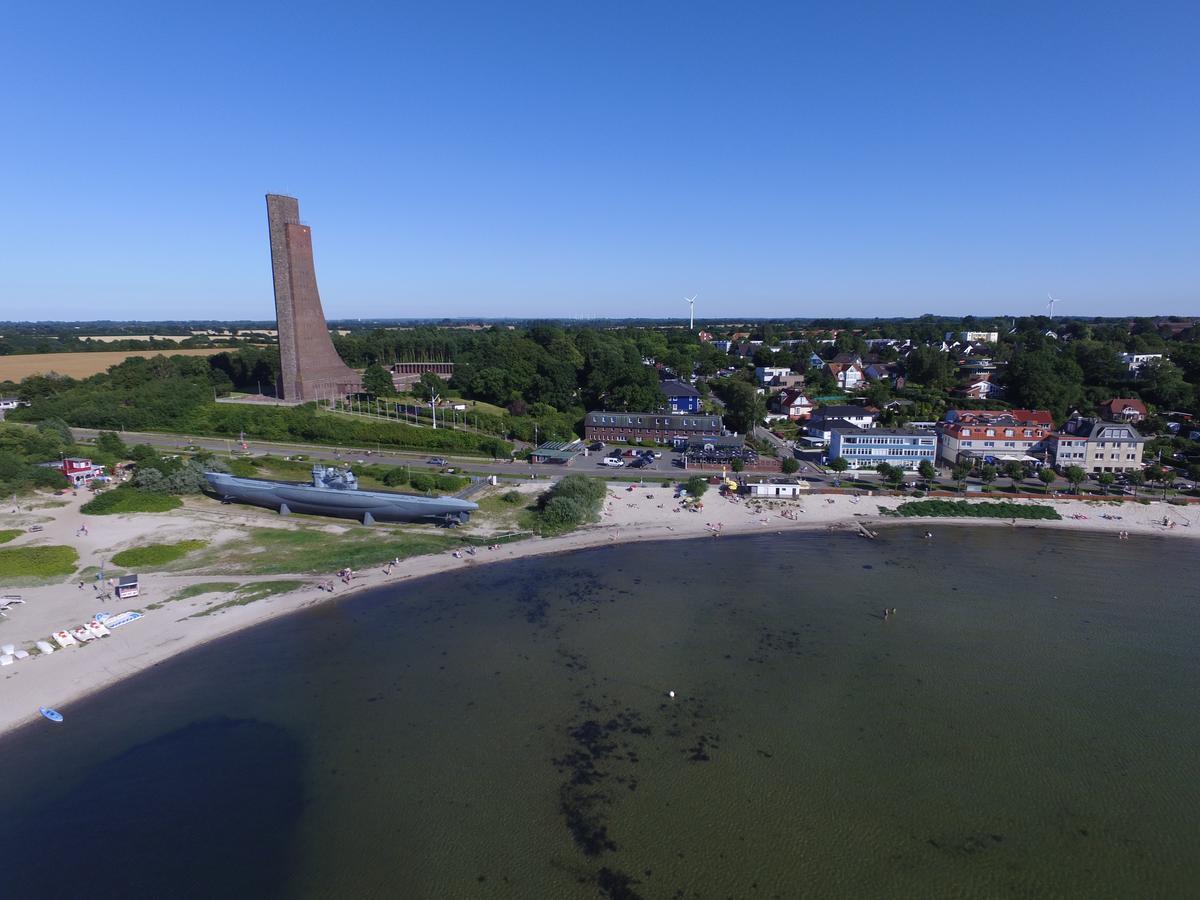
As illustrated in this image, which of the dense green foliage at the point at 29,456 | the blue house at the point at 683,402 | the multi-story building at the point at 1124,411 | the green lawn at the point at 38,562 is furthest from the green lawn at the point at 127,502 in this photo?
the multi-story building at the point at 1124,411

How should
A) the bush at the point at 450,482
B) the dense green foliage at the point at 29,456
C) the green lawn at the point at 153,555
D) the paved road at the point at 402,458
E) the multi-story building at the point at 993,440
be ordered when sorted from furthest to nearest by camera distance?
the multi-story building at the point at 993,440, the paved road at the point at 402,458, the bush at the point at 450,482, the dense green foliage at the point at 29,456, the green lawn at the point at 153,555

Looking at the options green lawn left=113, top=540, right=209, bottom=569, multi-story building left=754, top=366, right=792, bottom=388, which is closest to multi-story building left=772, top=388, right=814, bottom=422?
multi-story building left=754, top=366, right=792, bottom=388

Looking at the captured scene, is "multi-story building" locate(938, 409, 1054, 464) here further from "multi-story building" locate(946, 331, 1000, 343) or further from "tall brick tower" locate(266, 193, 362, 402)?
"multi-story building" locate(946, 331, 1000, 343)

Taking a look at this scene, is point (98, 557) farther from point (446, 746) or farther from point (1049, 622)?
point (1049, 622)

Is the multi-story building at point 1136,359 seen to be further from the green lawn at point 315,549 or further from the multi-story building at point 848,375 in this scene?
the green lawn at point 315,549

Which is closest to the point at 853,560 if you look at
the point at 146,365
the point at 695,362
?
the point at 695,362

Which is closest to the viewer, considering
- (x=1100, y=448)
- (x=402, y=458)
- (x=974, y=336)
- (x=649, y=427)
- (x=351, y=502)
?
(x=351, y=502)

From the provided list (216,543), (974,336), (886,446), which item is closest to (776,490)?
(886,446)

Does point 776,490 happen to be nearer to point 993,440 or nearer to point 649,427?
point 649,427
